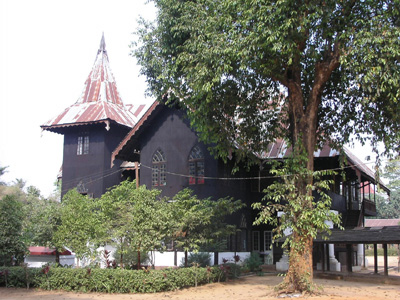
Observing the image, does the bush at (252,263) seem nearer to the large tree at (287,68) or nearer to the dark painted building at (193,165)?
the dark painted building at (193,165)

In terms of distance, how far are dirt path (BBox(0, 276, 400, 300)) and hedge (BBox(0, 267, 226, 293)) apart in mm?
419

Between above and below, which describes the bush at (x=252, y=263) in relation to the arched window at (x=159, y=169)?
below

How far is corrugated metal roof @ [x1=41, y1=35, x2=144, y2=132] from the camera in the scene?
3061cm

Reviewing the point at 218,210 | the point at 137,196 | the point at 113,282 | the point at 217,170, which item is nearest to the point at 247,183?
the point at 217,170

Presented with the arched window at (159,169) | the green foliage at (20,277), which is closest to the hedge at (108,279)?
the green foliage at (20,277)

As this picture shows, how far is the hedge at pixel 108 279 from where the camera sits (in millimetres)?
17891

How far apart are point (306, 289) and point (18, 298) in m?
10.6

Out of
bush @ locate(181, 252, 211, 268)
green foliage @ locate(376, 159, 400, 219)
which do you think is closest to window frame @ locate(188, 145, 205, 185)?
bush @ locate(181, 252, 211, 268)

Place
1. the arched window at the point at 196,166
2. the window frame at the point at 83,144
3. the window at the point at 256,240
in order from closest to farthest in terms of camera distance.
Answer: the arched window at the point at 196,166 < the window at the point at 256,240 < the window frame at the point at 83,144

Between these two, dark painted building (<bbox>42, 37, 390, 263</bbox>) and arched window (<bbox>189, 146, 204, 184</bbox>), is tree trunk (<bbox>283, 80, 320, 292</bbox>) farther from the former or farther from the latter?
arched window (<bbox>189, 146, 204, 184</bbox>)

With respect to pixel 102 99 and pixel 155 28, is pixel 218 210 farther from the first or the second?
pixel 102 99

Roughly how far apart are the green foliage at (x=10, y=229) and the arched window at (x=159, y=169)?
845 cm

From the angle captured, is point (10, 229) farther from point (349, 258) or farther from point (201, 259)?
point (349, 258)

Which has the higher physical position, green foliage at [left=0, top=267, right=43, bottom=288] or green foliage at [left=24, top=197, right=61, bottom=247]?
green foliage at [left=24, top=197, right=61, bottom=247]
